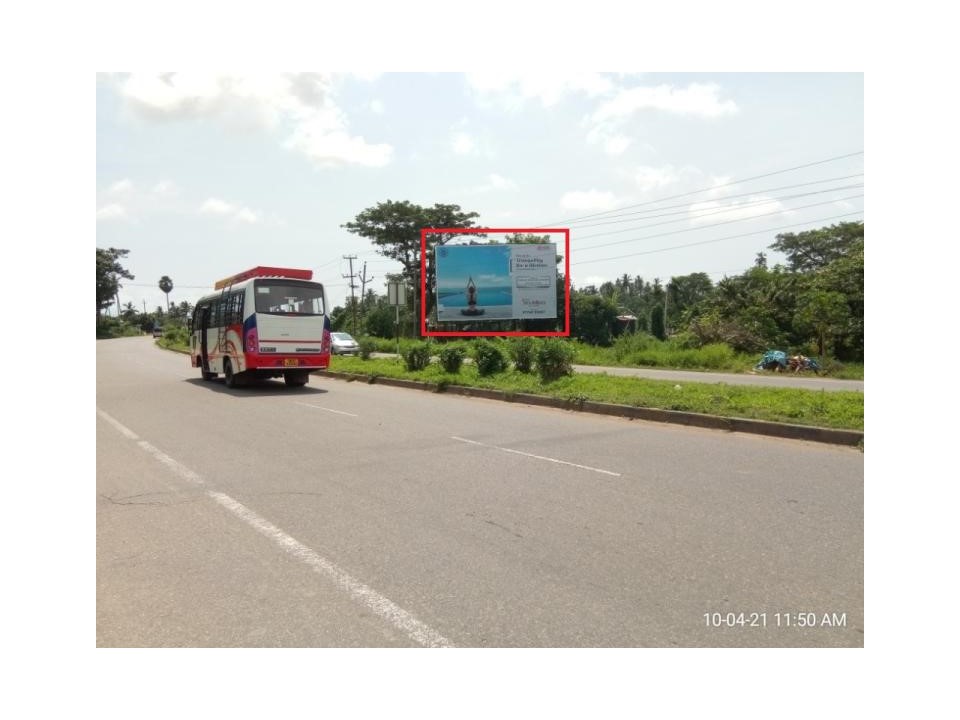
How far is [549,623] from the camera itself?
3.76 metres

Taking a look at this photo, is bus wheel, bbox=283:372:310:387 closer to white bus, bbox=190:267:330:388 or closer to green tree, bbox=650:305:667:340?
white bus, bbox=190:267:330:388

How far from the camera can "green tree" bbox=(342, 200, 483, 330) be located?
4450 centimetres

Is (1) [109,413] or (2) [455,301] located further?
(2) [455,301]

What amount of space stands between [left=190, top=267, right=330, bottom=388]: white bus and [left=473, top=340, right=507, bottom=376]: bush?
12.9 feet

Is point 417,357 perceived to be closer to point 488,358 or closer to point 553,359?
point 488,358

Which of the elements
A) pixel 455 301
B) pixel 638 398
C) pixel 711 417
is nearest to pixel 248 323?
pixel 455 301

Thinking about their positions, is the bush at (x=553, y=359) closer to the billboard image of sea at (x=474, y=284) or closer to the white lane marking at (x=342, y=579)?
the billboard image of sea at (x=474, y=284)

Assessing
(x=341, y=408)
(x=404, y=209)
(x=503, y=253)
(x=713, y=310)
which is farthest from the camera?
(x=404, y=209)

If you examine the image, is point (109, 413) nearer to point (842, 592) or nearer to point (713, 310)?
point (842, 592)

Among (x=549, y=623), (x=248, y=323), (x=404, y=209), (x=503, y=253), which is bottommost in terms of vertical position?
(x=549, y=623)

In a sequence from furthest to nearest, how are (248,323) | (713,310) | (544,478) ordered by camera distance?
(713,310) → (248,323) → (544,478)

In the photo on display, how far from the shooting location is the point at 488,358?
1852cm

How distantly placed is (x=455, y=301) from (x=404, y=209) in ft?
78.3

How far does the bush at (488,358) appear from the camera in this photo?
1850cm
